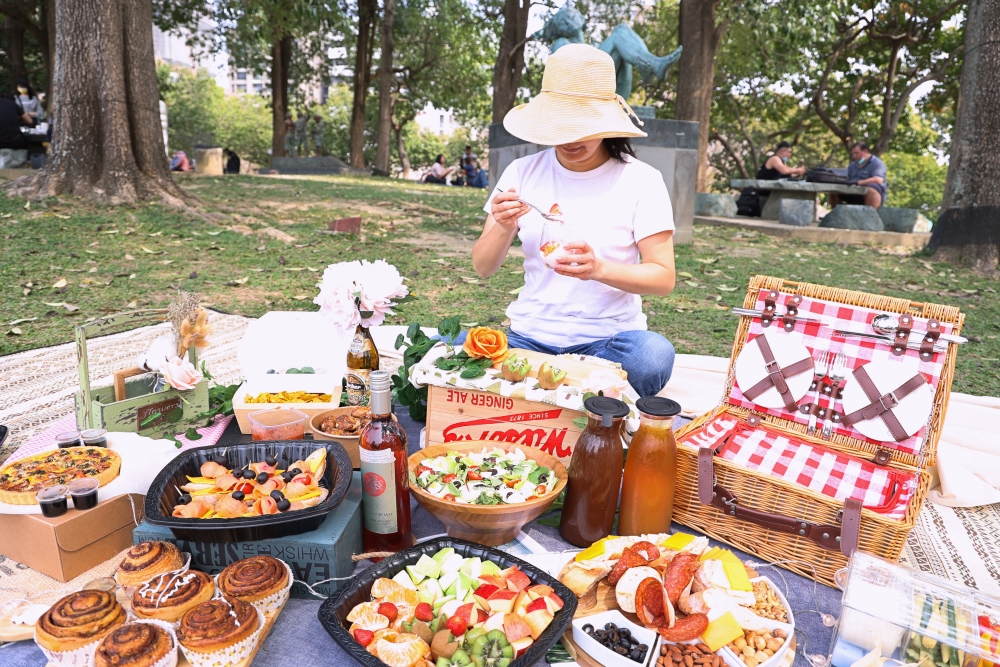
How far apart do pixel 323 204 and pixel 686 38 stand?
22.4 feet

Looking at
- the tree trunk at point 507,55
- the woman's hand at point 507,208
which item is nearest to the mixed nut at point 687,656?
the woman's hand at point 507,208

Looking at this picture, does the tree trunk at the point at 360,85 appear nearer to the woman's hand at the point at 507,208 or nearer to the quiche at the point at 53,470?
the woman's hand at the point at 507,208

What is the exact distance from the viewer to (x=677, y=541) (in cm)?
186

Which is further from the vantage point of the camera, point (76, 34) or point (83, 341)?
point (76, 34)

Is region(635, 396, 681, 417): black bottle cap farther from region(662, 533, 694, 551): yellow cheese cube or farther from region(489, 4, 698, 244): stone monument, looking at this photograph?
region(489, 4, 698, 244): stone monument

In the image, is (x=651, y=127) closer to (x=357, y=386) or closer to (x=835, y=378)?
(x=835, y=378)

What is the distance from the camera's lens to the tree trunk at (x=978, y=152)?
751 centimetres

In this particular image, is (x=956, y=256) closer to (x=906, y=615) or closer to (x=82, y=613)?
(x=906, y=615)

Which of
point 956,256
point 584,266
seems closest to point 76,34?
point 584,266

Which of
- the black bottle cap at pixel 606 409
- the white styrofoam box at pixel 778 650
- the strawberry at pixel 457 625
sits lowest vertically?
the white styrofoam box at pixel 778 650

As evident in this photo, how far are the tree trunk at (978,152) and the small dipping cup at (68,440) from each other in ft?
29.4

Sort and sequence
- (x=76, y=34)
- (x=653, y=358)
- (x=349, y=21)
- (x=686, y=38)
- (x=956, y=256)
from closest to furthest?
(x=653, y=358) < (x=76, y=34) < (x=956, y=256) < (x=686, y=38) < (x=349, y=21)

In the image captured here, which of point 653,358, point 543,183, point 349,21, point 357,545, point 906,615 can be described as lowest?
point 357,545

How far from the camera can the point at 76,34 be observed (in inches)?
295
